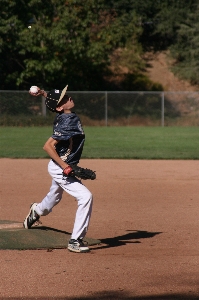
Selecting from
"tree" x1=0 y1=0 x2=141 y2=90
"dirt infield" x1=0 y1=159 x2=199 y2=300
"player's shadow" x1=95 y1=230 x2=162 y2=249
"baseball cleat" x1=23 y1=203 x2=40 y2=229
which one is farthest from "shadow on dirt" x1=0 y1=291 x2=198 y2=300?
"tree" x1=0 y1=0 x2=141 y2=90

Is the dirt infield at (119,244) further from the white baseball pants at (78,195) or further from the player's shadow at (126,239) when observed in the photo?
the white baseball pants at (78,195)

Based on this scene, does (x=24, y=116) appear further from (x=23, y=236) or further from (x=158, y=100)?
(x=23, y=236)

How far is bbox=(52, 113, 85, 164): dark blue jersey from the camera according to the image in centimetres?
830

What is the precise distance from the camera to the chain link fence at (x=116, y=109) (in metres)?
36.2

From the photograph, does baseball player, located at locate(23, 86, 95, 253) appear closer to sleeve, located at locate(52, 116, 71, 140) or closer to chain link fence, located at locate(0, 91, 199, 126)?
sleeve, located at locate(52, 116, 71, 140)

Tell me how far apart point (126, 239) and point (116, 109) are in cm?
2888

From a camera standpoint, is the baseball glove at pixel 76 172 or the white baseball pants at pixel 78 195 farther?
the white baseball pants at pixel 78 195

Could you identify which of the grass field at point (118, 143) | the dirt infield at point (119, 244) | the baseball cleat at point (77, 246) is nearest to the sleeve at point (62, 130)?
the baseball cleat at point (77, 246)

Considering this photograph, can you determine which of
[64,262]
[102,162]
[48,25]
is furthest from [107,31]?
[64,262]

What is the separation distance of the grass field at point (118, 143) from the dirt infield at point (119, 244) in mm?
4644

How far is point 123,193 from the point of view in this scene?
13.8 metres

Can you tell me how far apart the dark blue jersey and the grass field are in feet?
41.3

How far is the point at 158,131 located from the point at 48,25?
1033 centimetres

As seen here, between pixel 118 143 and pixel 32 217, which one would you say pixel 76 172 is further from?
pixel 118 143
